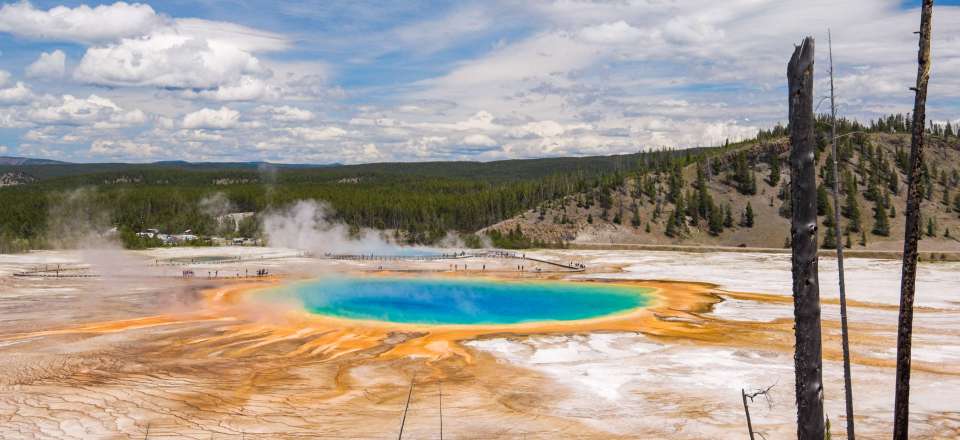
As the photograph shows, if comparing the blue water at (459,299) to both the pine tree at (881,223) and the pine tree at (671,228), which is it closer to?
the pine tree at (671,228)

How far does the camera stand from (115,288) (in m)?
44.7

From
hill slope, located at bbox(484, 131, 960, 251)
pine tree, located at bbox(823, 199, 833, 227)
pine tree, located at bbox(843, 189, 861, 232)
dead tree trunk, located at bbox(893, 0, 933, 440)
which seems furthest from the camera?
hill slope, located at bbox(484, 131, 960, 251)

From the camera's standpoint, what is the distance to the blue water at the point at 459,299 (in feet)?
119

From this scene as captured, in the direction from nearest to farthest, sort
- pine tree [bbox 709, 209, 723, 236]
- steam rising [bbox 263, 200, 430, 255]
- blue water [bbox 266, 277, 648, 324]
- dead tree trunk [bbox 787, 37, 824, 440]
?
dead tree trunk [bbox 787, 37, 824, 440] < blue water [bbox 266, 277, 648, 324] < steam rising [bbox 263, 200, 430, 255] < pine tree [bbox 709, 209, 723, 236]

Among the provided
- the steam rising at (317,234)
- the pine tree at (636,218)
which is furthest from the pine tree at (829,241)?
the steam rising at (317,234)

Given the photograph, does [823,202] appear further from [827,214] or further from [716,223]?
[716,223]

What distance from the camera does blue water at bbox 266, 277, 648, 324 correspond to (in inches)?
1433

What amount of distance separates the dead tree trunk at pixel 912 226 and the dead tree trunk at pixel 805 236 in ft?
5.42

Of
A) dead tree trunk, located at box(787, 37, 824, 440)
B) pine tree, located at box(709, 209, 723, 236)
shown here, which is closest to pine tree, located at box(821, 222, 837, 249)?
pine tree, located at box(709, 209, 723, 236)

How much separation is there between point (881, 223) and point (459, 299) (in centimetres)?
7078

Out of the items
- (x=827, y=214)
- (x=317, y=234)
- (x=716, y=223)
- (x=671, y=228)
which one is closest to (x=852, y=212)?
(x=827, y=214)

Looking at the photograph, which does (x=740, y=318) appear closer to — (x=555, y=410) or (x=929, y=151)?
(x=555, y=410)

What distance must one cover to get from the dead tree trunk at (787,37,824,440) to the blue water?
2962cm

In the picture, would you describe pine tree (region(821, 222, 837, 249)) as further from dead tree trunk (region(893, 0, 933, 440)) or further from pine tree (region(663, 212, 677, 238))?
dead tree trunk (region(893, 0, 933, 440))
